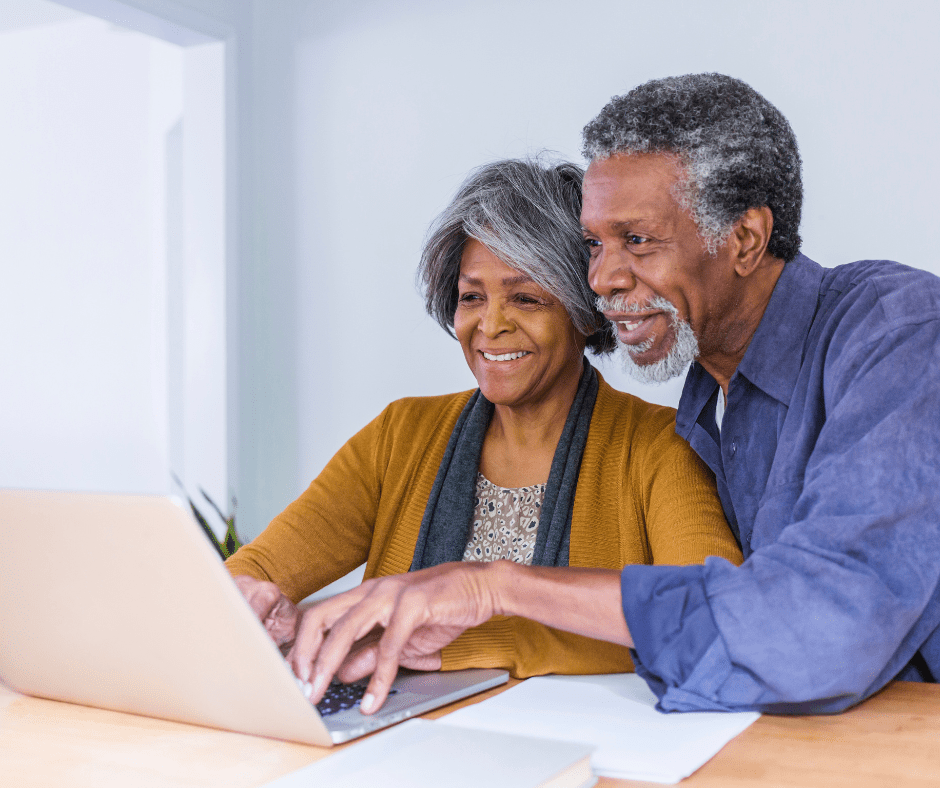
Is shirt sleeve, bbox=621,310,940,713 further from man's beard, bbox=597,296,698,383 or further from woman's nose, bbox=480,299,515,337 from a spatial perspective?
woman's nose, bbox=480,299,515,337

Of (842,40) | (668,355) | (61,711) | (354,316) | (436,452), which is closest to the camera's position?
(61,711)

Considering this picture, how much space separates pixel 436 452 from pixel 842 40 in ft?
6.04

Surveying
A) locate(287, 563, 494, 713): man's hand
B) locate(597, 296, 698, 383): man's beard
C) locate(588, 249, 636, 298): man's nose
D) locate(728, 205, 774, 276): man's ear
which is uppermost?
locate(728, 205, 774, 276): man's ear

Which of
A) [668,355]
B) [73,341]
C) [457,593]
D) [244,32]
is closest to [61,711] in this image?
[457,593]

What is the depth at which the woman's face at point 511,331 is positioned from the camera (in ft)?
5.42

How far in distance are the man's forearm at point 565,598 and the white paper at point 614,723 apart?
3.0 inches

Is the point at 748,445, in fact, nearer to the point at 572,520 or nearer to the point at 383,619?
the point at 572,520

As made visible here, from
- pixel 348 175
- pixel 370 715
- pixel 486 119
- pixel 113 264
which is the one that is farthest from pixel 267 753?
pixel 113 264

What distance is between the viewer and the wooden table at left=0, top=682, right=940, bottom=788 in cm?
80

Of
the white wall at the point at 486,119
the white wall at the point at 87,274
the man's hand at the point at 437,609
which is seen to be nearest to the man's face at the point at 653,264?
the man's hand at the point at 437,609

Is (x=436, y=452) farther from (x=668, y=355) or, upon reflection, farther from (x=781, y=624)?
(x=781, y=624)

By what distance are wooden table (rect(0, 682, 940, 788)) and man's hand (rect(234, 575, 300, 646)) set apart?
0.28 m

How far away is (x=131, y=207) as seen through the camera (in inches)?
165

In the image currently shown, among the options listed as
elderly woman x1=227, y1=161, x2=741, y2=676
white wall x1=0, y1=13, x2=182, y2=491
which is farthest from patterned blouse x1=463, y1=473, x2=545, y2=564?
white wall x1=0, y1=13, x2=182, y2=491
